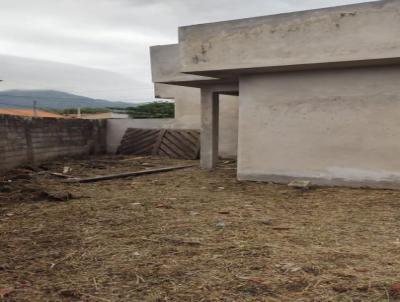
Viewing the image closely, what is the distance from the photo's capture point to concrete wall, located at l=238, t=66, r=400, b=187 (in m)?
7.77

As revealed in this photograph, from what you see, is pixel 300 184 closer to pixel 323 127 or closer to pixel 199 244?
pixel 323 127

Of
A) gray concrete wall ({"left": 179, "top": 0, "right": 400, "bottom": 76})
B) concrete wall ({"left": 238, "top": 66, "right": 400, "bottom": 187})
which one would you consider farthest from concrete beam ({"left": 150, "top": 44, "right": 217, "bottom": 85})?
concrete wall ({"left": 238, "top": 66, "right": 400, "bottom": 187})

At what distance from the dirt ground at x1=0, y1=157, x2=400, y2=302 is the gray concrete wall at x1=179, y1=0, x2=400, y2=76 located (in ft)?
7.99

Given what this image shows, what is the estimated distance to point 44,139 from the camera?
1262cm

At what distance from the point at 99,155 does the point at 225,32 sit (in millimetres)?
8791

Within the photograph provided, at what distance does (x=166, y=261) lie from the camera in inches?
160

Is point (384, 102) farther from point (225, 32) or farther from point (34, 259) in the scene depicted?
point (34, 259)

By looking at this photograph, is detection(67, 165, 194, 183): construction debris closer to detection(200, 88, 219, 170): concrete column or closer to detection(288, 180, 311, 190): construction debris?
detection(200, 88, 219, 170): concrete column

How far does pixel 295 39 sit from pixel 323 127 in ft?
5.88

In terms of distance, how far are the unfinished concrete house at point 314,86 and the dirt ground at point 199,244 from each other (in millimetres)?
704

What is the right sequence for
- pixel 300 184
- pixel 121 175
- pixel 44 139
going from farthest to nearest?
1. pixel 44 139
2. pixel 121 175
3. pixel 300 184

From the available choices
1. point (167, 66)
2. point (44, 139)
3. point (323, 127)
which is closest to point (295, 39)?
point (323, 127)

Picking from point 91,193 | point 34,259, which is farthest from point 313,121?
point 34,259

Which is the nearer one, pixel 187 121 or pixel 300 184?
pixel 300 184
